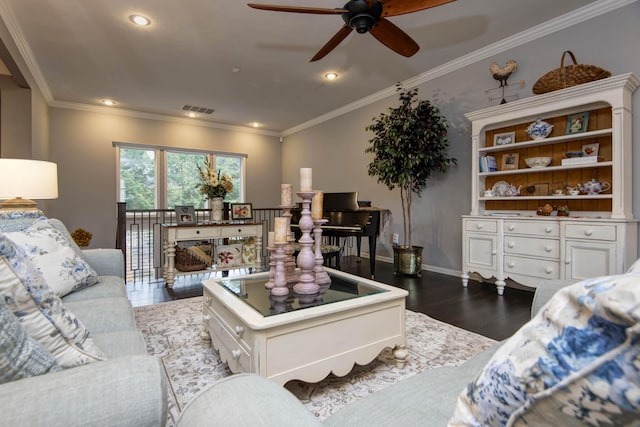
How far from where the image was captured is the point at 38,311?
740 millimetres

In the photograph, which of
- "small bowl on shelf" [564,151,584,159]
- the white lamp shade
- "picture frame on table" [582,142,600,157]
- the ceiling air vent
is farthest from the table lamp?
"picture frame on table" [582,142,600,157]

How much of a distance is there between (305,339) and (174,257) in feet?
→ 9.89

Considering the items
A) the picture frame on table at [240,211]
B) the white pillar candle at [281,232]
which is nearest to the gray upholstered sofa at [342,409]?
the white pillar candle at [281,232]

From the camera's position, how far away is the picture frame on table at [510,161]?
3498 millimetres

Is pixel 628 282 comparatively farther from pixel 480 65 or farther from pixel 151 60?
pixel 151 60

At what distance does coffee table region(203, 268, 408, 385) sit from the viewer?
141 cm

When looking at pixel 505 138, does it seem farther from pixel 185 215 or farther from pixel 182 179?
pixel 182 179

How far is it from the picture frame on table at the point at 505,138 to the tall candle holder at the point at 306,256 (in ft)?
9.06

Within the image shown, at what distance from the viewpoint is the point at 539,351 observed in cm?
36

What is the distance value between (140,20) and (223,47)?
2.76ft

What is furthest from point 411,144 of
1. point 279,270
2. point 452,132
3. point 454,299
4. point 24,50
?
point 24,50

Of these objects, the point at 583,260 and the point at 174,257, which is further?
the point at 174,257

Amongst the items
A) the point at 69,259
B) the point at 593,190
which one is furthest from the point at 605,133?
the point at 69,259

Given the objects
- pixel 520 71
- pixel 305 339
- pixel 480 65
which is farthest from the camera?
pixel 480 65
